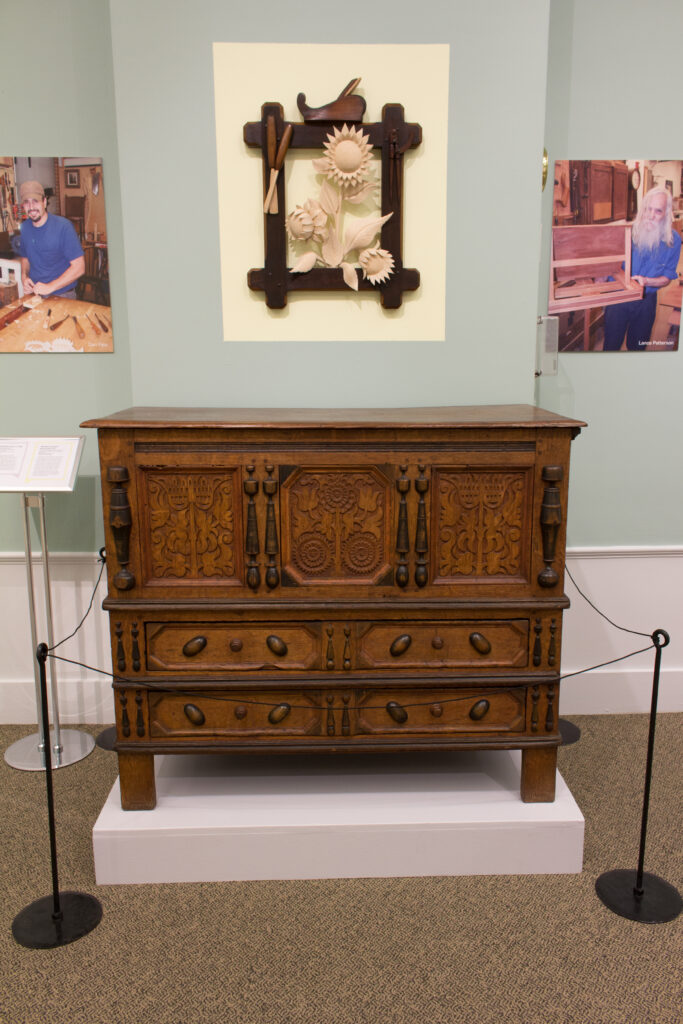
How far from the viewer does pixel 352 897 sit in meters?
2.79

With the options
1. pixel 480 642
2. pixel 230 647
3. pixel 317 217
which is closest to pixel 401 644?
pixel 480 642

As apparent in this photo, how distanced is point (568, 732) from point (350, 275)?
7.95 ft

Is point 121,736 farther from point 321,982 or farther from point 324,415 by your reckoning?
point 324,415

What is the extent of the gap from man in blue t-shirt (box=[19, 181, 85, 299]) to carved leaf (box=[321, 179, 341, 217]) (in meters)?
1.28

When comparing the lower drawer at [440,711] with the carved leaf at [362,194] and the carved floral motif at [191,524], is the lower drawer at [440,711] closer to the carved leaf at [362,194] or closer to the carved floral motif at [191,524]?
the carved floral motif at [191,524]

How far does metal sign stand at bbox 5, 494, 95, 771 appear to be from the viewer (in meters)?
3.62

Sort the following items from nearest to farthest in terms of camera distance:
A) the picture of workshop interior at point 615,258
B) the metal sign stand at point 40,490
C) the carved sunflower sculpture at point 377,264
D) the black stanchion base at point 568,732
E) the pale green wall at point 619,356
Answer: the carved sunflower sculpture at point 377,264, the metal sign stand at point 40,490, the pale green wall at point 619,356, the picture of workshop interior at point 615,258, the black stanchion base at point 568,732

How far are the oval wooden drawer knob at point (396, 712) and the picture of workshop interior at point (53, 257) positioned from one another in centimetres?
214

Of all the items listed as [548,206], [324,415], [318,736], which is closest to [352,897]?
[318,736]

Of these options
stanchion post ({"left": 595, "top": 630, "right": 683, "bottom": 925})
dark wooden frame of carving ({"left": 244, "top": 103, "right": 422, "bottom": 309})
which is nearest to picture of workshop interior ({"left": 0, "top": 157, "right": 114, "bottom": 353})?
dark wooden frame of carving ({"left": 244, "top": 103, "right": 422, "bottom": 309})

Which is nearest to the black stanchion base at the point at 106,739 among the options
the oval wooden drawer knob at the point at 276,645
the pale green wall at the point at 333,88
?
the pale green wall at the point at 333,88

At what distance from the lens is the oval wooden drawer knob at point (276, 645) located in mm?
2824

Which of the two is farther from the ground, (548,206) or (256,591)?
(548,206)

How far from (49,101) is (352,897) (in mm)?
3565
